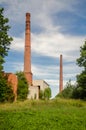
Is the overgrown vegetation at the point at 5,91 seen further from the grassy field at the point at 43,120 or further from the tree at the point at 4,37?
the grassy field at the point at 43,120

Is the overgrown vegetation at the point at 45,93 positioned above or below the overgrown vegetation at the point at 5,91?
below

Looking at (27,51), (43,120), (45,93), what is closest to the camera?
(43,120)

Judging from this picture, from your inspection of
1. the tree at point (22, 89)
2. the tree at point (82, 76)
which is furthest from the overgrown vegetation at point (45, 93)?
the tree at point (82, 76)

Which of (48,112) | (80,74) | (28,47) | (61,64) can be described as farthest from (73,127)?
(61,64)

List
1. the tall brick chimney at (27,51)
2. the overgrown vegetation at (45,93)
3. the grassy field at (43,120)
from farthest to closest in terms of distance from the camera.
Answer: the overgrown vegetation at (45,93), the tall brick chimney at (27,51), the grassy field at (43,120)

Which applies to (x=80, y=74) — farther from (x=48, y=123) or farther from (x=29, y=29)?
(x=48, y=123)

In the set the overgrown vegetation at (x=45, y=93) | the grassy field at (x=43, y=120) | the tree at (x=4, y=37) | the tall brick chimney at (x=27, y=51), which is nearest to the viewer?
the grassy field at (x=43, y=120)

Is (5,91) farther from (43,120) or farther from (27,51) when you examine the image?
(43,120)

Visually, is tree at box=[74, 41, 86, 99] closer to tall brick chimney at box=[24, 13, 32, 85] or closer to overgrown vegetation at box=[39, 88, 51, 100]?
tall brick chimney at box=[24, 13, 32, 85]

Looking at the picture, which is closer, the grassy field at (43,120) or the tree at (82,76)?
the grassy field at (43,120)

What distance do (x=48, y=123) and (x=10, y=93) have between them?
91.4 feet

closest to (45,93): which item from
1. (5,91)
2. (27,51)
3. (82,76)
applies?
(27,51)

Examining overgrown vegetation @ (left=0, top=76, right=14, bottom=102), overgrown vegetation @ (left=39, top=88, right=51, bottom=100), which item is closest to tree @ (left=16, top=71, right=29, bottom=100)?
overgrown vegetation @ (left=0, top=76, right=14, bottom=102)

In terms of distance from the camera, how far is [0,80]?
49.2 m
